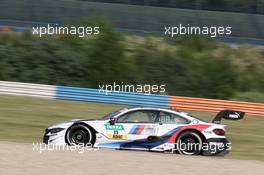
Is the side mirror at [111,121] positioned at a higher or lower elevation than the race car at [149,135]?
higher

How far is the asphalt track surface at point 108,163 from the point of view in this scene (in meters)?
9.78

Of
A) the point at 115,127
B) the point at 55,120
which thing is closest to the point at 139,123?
the point at 115,127

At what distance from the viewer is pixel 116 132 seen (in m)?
13.0

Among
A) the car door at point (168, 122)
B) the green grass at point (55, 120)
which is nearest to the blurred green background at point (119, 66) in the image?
the green grass at point (55, 120)

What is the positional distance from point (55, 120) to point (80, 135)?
5102 mm

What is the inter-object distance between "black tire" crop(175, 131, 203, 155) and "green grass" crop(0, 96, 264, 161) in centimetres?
102

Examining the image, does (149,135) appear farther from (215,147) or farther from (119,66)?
(119,66)

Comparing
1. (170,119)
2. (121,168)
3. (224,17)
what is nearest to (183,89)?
(224,17)

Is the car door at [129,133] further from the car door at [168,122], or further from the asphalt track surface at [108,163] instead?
the asphalt track surface at [108,163]

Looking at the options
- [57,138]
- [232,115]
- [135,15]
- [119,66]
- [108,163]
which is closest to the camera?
[108,163]

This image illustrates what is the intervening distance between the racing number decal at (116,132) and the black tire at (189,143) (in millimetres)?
1128

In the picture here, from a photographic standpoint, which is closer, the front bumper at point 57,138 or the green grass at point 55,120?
the front bumper at point 57,138

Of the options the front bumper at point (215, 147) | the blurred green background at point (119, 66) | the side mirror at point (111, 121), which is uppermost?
the blurred green background at point (119, 66)

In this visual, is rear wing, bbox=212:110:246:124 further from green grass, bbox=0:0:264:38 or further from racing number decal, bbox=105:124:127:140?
green grass, bbox=0:0:264:38
